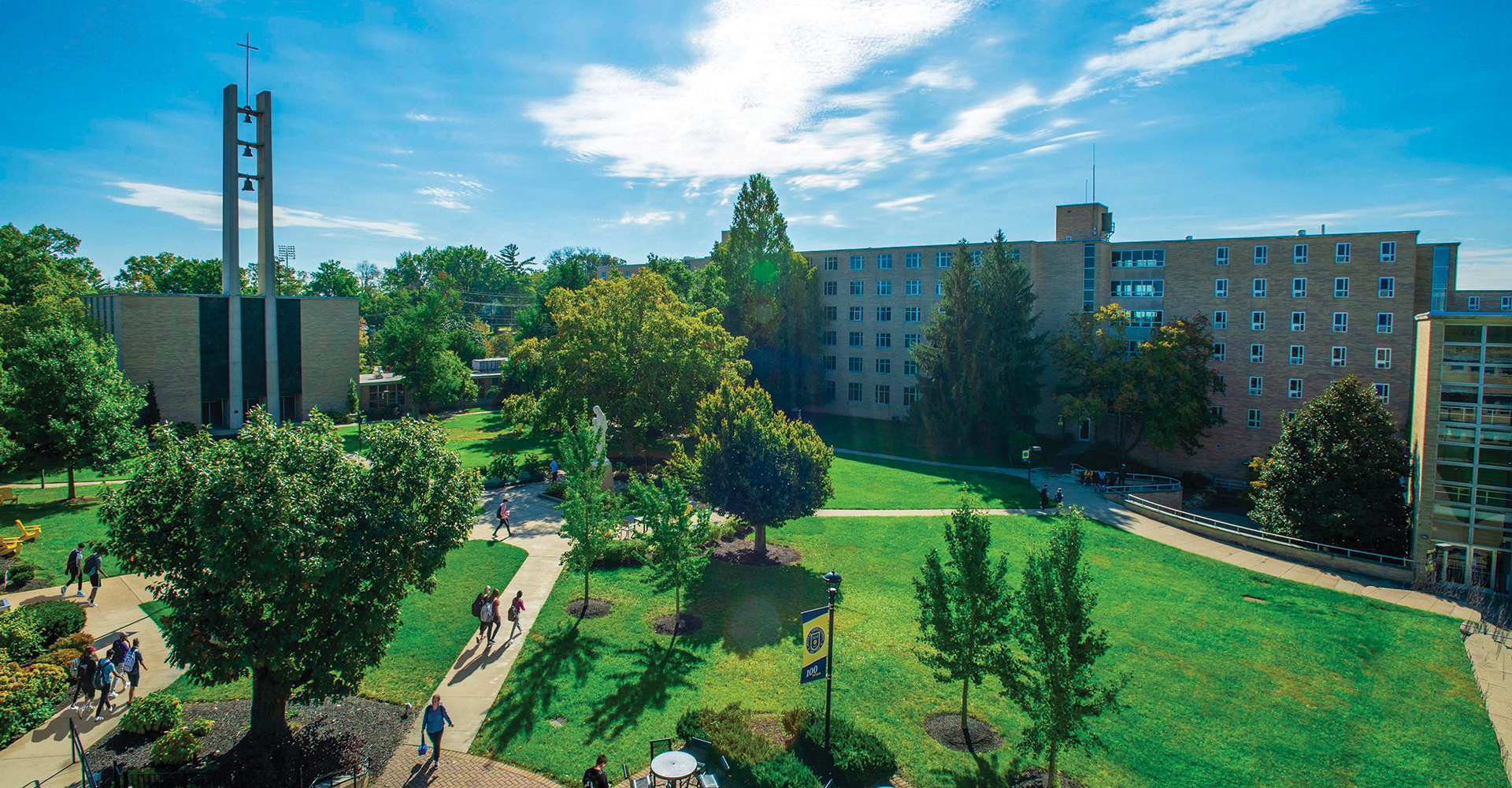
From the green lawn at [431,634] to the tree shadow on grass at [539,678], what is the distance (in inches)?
74.7

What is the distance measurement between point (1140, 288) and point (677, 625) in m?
47.4

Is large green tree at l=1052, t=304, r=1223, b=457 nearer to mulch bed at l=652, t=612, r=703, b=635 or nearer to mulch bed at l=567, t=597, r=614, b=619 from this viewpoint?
mulch bed at l=652, t=612, r=703, b=635

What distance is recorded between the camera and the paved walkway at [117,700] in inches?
541

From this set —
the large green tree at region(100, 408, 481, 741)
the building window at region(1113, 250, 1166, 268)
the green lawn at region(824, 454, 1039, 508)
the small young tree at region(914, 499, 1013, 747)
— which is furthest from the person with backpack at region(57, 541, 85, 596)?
the building window at region(1113, 250, 1166, 268)

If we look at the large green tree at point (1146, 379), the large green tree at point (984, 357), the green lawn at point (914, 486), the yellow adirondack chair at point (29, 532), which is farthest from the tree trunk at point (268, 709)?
the large green tree at point (1146, 379)

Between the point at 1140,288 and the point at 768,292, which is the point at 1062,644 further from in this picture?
the point at 768,292

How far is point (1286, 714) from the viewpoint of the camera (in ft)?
59.2

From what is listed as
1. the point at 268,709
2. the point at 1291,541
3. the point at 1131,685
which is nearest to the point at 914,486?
the point at 1291,541

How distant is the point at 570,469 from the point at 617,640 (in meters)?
5.75

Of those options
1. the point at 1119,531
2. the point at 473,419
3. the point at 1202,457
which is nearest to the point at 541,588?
the point at 1119,531

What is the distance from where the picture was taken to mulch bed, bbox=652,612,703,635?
21.7 meters

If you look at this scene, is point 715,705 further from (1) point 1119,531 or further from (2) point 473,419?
(2) point 473,419

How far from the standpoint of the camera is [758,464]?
27344 millimetres

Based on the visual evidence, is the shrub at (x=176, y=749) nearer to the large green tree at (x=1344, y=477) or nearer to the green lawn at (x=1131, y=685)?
the green lawn at (x=1131, y=685)
